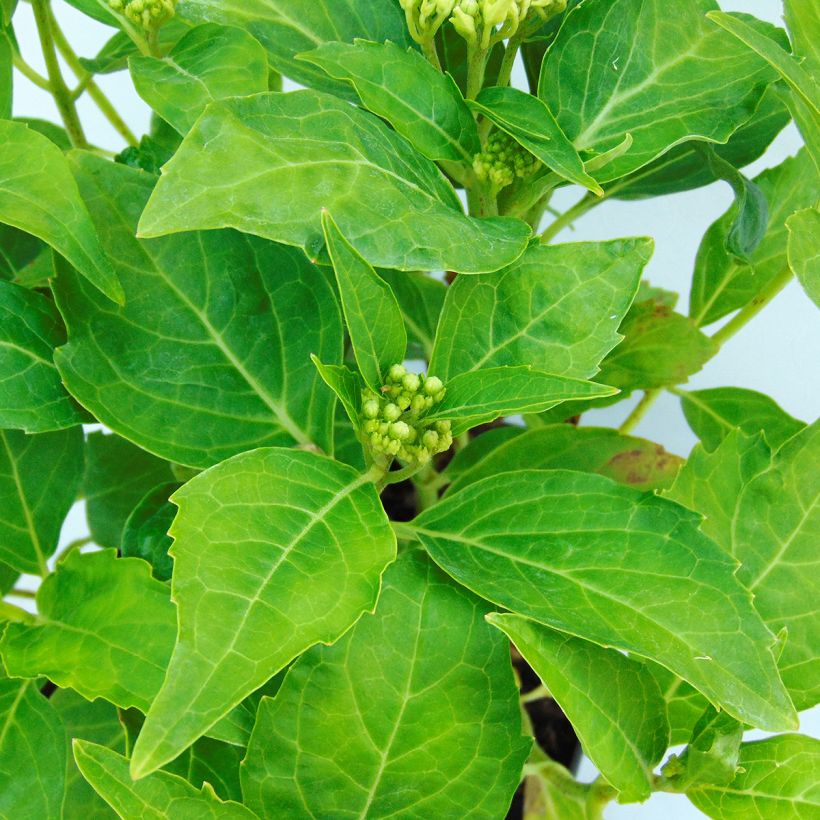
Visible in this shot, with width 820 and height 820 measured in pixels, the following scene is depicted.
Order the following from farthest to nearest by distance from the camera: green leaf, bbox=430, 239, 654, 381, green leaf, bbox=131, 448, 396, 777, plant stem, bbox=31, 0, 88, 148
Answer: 1. plant stem, bbox=31, 0, 88, 148
2. green leaf, bbox=430, 239, 654, 381
3. green leaf, bbox=131, 448, 396, 777

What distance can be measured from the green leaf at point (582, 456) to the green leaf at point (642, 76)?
147 mm

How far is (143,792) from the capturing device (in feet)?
1.20

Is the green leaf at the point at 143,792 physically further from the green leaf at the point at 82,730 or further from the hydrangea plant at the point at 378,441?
the green leaf at the point at 82,730

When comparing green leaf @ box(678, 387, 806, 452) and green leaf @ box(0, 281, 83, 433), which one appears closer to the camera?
green leaf @ box(0, 281, 83, 433)

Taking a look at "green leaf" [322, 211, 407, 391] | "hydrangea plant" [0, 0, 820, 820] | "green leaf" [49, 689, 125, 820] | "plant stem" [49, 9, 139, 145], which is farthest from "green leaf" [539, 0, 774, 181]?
"green leaf" [49, 689, 125, 820]

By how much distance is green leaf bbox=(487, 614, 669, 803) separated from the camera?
0.36 m

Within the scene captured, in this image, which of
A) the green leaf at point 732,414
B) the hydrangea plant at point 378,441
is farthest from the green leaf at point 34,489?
A: the green leaf at point 732,414

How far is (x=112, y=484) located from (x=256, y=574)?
0.28 meters

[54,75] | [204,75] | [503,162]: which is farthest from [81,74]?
[503,162]

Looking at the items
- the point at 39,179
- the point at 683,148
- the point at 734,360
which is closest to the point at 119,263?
the point at 39,179

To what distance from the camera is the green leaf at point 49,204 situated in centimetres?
38

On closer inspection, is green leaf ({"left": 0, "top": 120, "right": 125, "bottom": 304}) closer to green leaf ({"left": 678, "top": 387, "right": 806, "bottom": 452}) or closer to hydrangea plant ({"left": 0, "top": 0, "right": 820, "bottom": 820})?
hydrangea plant ({"left": 0, "top": 0, "right": 820, "bottom": 820})

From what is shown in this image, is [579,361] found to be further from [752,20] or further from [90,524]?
[90,524]

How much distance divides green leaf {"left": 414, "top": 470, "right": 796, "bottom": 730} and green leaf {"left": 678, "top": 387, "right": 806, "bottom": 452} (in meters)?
0.21
